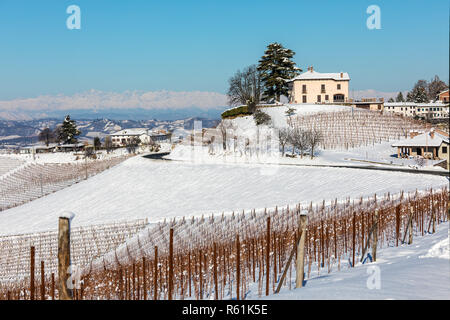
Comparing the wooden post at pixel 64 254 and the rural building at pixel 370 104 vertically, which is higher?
the rural building at pixel 370 104

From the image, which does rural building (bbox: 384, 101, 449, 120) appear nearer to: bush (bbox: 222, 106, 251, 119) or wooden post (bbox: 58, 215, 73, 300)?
bush (bbox: 222, 106, 251, 119)

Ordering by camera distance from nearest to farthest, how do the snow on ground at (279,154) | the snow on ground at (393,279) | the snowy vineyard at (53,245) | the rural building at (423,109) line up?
the snow on ground at (393,279) → the snowy vineyard at (53,245) → the snow on ground at (279,154) → the rural building at (423,109)

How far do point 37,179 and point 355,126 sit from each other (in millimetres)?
52420

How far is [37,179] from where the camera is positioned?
70.7 meters

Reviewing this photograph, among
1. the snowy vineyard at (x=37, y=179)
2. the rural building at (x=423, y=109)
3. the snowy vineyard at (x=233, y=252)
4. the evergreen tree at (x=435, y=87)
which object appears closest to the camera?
the snowy vineyard at (x=233, y=252)

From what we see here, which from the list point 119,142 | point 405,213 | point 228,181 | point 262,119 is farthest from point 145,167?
point 119,142

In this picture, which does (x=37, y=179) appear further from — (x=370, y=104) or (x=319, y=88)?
(x=370, y=104)

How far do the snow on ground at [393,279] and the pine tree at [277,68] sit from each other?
74.7m

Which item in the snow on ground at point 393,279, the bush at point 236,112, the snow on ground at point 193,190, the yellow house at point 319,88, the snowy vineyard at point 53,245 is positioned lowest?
the snowy vineyard at point 53,245

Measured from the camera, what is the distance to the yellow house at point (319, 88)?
87.9 m

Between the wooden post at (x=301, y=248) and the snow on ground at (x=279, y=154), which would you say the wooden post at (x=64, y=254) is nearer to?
the wooden post at (x=301, y=248)

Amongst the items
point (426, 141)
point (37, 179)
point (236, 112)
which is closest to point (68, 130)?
point (37, 179)

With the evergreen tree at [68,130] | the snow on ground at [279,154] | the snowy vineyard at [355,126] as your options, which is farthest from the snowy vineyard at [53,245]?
the evergreen tree at [68,130]

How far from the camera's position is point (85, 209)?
142 ft
